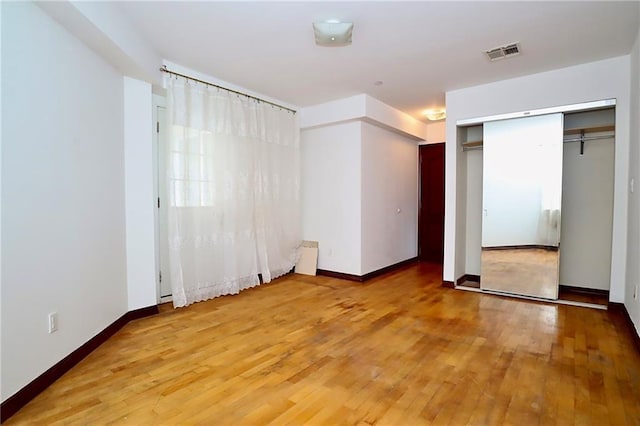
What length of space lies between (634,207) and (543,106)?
1.48 metres

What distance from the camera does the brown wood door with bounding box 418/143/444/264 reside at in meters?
6.34

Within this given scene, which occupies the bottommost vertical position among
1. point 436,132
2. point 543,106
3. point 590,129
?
point 590,129

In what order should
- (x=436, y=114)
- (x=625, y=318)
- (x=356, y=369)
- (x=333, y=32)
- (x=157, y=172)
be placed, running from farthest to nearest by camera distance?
(x=436, y=114) < (x=157, y=172) < (x=625, y=318) < (x=333, y=32) < (x=356, y=369)

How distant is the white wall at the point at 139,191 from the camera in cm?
322

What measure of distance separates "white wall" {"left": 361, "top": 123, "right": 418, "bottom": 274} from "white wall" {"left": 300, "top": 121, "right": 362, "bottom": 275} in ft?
0.45

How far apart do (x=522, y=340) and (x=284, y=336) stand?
211cm

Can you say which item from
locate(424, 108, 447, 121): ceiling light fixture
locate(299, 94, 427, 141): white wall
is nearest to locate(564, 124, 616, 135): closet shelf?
locate(424, 108, 447, 121): ceiling light fixture

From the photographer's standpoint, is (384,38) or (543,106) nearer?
(384,38)

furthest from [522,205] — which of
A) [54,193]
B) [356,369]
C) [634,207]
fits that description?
[54,193]

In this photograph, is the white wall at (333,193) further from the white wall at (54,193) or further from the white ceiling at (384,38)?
the white wall at (54,193)

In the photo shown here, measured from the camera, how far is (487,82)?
4.12m

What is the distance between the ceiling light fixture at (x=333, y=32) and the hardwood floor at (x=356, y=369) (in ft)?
8.71

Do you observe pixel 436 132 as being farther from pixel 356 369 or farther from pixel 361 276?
pixel 356 369

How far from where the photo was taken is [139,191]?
10.8 ft
